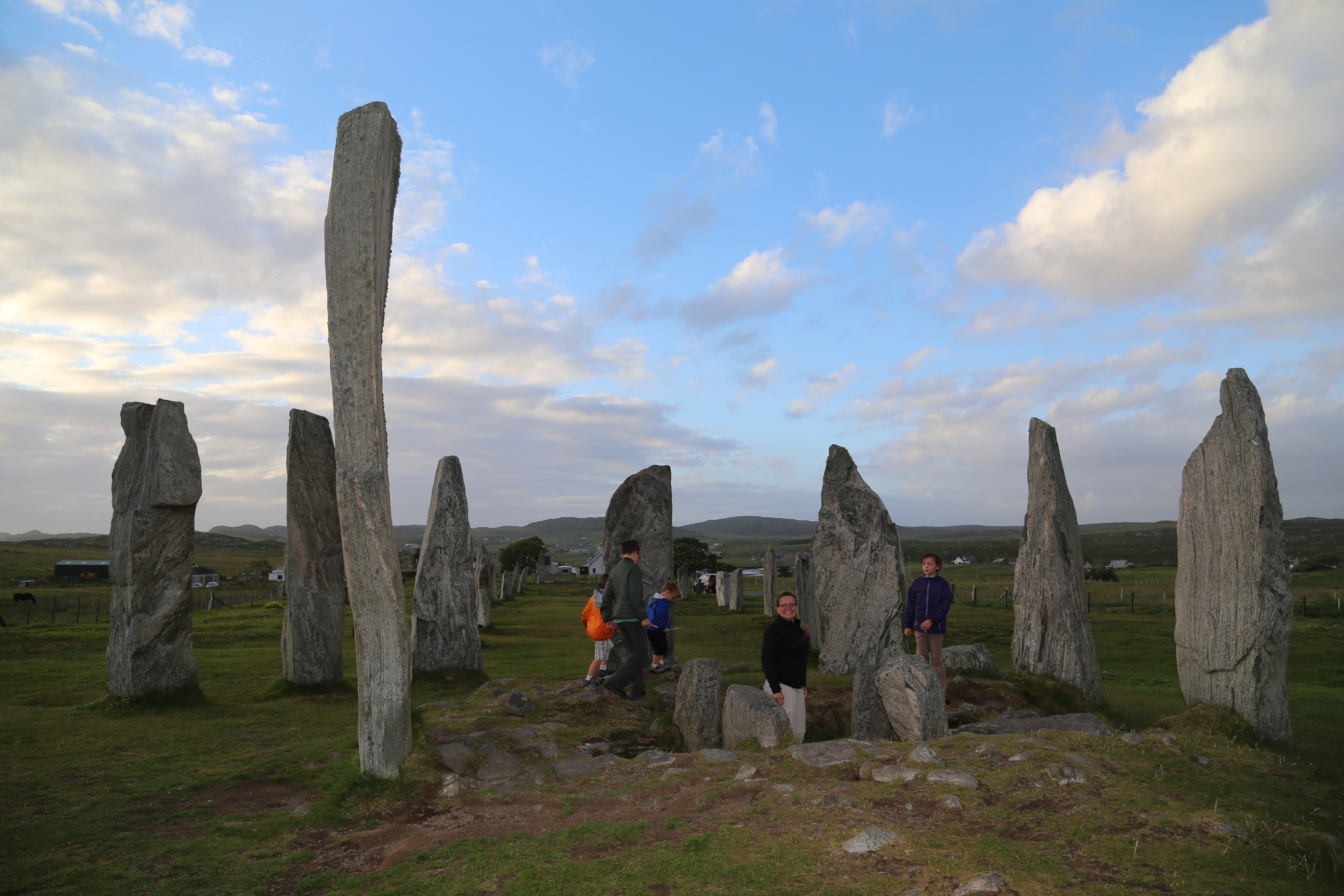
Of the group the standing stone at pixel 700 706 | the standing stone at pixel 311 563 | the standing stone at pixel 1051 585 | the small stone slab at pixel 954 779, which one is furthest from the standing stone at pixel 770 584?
the small stone slab at pixel 954 779

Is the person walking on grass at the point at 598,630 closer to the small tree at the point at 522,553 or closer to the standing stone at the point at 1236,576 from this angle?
the standing stone at the point at 1236,576

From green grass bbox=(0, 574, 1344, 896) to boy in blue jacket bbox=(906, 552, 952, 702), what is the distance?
1.44m

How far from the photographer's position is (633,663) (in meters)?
11.2

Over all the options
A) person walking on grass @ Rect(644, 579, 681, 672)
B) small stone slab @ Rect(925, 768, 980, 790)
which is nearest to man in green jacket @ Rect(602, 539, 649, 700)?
person walking on grass @ Rect(644, 579, 681, 672)

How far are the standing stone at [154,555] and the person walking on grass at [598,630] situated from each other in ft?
20.2

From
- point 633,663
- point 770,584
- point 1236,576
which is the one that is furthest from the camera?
point 770,584

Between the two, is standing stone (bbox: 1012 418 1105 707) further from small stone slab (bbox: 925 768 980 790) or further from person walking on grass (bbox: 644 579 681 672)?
small stone slab (bbox: 925 768 980 790)

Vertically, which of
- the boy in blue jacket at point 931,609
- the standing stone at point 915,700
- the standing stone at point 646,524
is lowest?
the standing stone at point 915,700

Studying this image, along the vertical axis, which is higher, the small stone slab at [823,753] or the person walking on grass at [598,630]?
the person walking on grass at [598,630]

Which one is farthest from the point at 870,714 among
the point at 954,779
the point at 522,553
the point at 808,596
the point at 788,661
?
the point at 522,553

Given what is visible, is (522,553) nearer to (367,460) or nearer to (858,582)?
(858,582)

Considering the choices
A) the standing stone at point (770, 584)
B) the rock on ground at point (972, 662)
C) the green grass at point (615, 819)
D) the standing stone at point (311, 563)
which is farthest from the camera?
the standing stone at point (770, 584)

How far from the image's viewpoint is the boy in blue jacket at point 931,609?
10.6 m

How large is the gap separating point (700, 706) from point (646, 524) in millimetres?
6095
